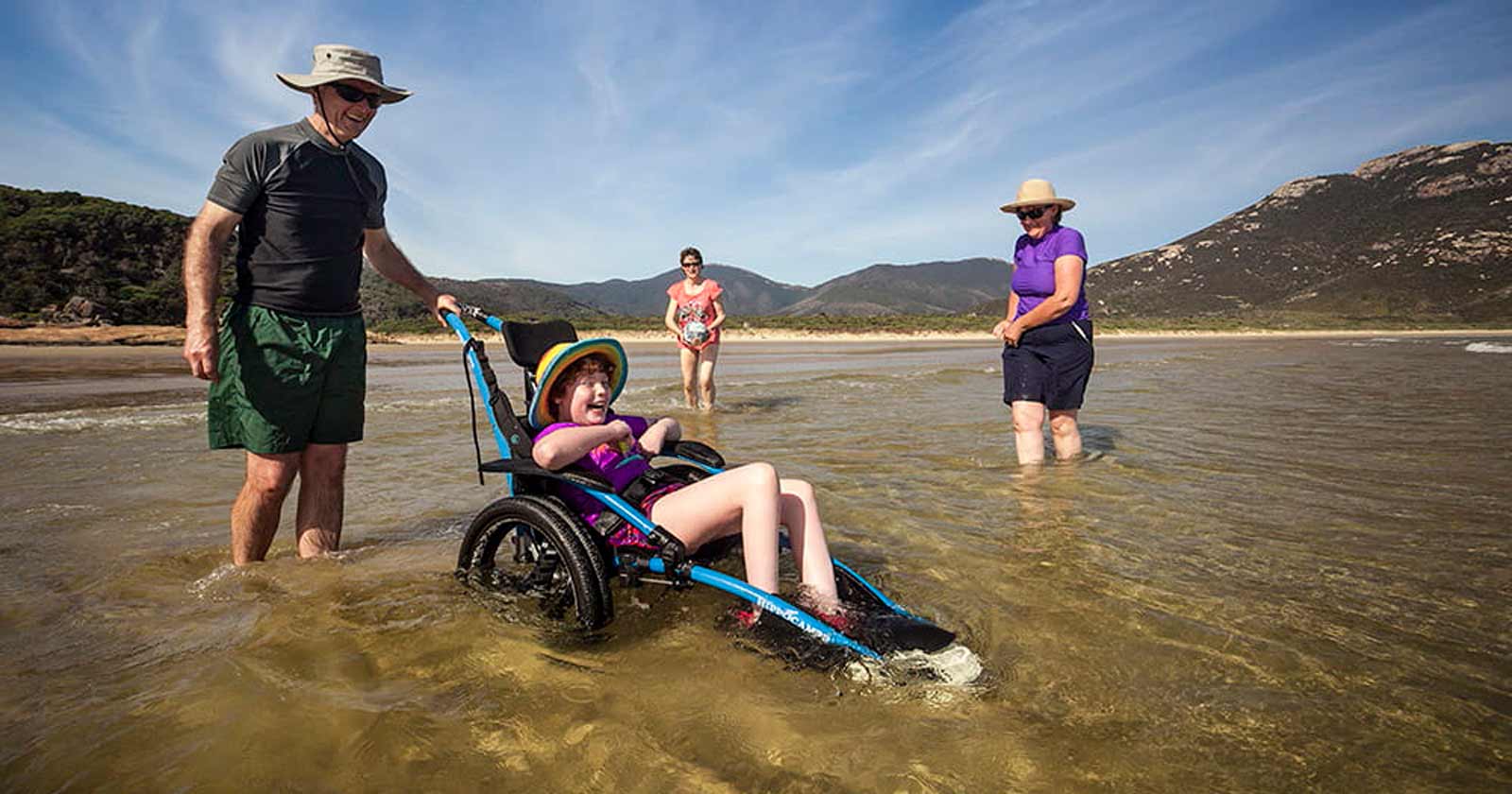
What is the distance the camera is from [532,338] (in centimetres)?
329

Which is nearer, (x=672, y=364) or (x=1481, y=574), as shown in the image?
(x=1481, y=574)

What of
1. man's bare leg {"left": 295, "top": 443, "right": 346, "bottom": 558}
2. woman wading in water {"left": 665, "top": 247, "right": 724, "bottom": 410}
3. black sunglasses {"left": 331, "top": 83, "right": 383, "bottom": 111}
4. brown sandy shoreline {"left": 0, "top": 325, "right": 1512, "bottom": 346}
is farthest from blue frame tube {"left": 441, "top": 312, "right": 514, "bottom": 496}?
brown sandy shoreline {"left": 0, "top": 325, "right": 1512, "bottom": 346}

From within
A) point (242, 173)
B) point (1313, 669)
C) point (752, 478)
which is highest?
point (242, 173)

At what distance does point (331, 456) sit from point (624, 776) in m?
2.42

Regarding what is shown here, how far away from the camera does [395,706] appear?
81.7 inches

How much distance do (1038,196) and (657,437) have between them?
3.51 metres

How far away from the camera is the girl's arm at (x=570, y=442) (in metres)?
2.67

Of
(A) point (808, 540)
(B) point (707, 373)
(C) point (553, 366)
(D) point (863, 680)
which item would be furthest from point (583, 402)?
(B) point (707, 373)

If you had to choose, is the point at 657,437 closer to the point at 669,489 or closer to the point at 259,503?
the point at 669,489

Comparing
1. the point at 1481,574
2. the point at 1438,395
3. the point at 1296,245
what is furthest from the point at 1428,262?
the point at 1481,574

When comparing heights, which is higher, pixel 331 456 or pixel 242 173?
pixel 242 173

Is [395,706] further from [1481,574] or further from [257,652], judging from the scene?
[1481,574]

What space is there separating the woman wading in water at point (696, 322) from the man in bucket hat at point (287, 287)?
6351mm

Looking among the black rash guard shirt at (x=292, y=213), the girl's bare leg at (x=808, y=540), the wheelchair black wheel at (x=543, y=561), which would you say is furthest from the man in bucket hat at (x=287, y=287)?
the girl's bare leg at (x=808, y=540)
